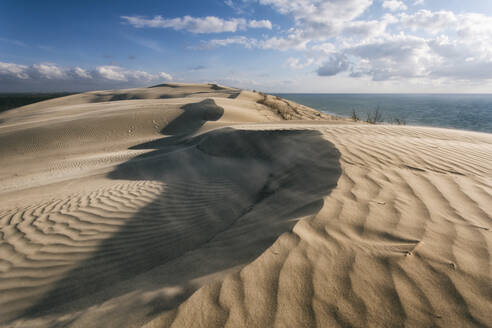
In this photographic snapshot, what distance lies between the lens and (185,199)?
3.84 metres

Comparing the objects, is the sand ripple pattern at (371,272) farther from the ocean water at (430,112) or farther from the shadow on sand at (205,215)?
the ocean water at (430,112)

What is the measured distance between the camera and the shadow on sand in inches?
75.0

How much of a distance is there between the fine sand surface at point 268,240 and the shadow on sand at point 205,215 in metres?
0.02

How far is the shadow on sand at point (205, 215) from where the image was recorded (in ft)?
6.25

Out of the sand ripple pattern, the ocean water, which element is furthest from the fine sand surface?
the ocean water

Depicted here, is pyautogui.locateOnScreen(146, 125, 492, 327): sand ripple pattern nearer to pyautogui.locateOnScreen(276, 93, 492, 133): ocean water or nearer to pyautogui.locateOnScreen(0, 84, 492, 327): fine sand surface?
pyautogui.locateOnScreen(0, 84, 492, 327): fine sand surface

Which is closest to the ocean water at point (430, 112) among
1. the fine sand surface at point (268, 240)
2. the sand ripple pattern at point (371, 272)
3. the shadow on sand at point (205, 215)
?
the shadow on sand at point (205, 215)

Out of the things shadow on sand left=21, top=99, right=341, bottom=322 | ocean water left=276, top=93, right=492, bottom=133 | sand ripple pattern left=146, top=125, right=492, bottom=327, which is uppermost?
sand ripple pattern left=146, top=125, right=492, bottom=327

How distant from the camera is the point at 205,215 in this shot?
329cm

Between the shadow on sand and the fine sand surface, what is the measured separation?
0.8 inches

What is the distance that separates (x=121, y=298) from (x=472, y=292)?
205cm

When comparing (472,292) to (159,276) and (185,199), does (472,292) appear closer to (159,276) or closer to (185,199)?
(159,276)

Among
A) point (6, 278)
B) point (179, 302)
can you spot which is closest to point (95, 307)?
point (179, 302)

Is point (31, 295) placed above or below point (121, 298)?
below
